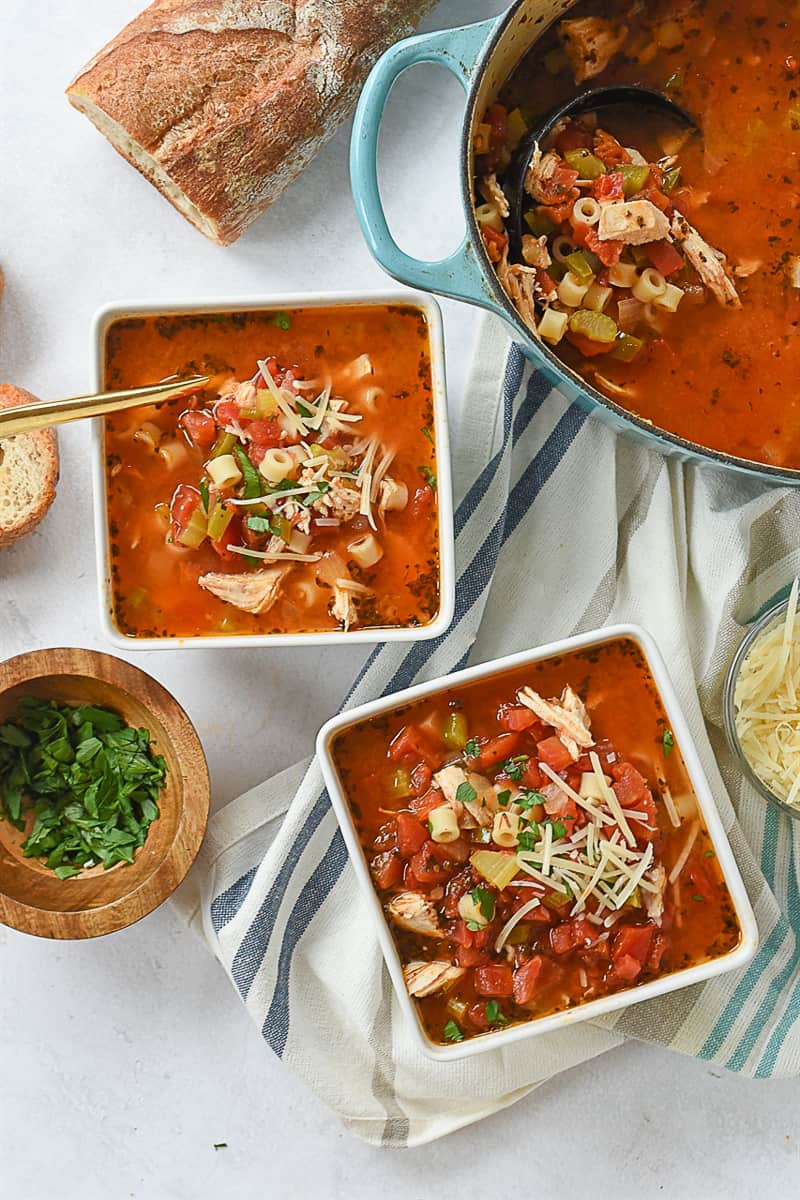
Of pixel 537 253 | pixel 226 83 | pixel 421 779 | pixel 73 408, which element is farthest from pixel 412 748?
pixel 226 83

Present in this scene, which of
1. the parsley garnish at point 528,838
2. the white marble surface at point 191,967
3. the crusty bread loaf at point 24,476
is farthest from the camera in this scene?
the white marble surface at point 191,967

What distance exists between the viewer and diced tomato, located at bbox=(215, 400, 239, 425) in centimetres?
250

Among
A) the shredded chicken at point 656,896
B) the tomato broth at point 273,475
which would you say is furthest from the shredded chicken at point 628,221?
the shredded chicken at point 656,896

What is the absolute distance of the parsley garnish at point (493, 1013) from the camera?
2508mm

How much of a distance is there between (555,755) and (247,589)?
2.42ft

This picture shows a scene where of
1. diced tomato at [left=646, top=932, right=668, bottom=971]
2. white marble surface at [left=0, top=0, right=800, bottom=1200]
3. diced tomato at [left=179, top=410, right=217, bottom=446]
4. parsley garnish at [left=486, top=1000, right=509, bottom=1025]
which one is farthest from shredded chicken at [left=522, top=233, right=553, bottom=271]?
parsley garnish at [left=486, top=1000, right=509, bottom=1025]

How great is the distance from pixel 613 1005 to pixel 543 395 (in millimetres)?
1379

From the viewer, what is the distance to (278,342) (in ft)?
8.41

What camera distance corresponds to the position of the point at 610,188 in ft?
8.36

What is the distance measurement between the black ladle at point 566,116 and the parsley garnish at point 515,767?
1126 mm

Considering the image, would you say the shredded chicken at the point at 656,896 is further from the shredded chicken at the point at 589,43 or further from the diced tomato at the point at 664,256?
the shredded chicken at the point at 589,43

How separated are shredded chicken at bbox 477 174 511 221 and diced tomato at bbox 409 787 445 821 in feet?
4.09

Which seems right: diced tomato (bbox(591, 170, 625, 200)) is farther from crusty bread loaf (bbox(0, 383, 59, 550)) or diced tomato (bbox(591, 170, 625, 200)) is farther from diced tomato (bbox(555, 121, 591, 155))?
crusty bread loaf (bbox(0, 383, 59, 550))

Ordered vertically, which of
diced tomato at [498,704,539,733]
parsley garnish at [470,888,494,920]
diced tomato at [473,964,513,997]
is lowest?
diced tomato at [473,964,513,997]
